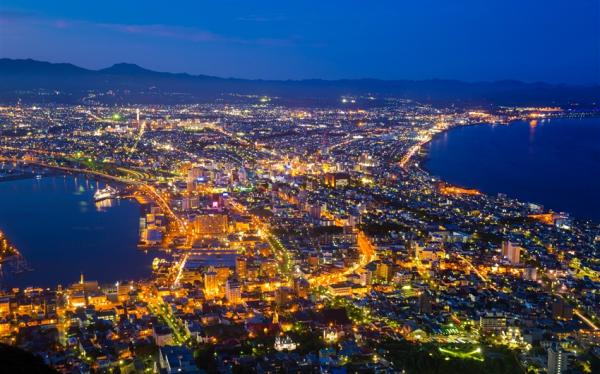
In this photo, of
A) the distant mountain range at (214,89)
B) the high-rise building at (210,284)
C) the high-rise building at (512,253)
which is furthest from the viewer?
the distant mountain range at (214,89)

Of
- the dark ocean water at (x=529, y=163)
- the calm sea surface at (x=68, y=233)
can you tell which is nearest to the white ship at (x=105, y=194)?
the calm sea surface at (x=68, y=233)

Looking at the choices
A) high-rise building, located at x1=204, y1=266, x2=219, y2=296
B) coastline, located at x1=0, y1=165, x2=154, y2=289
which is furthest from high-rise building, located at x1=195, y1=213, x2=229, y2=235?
high-rise building, located at x1=204, y1=266, x2=219, y2=296

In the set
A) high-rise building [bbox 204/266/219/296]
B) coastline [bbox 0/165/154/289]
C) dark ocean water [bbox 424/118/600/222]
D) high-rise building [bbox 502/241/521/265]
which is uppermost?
dark ocean water [bbox 424/118/600/222]

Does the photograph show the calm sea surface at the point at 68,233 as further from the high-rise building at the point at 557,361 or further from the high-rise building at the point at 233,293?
the high-rise building at the point at 557,361

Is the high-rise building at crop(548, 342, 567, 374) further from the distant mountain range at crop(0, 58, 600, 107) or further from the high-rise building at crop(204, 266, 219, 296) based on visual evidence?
the distant mountain range at crop(0, 58, 600, 107)

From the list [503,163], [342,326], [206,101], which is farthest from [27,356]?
[206,101]

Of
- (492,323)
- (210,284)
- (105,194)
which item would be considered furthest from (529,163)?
(210,284)
